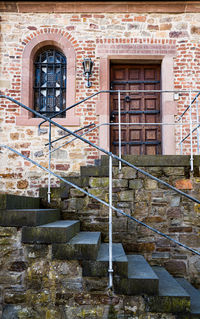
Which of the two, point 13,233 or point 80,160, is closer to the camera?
point 13,233

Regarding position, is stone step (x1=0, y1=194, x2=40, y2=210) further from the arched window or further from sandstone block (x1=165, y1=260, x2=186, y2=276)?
the arched window

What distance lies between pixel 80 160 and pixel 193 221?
2679 mm

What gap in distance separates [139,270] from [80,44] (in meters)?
5.01

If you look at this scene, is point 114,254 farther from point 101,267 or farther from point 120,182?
point 120,182

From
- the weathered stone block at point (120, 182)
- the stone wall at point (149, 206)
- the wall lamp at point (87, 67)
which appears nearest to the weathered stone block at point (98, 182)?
the stone wall at point (149, 206)

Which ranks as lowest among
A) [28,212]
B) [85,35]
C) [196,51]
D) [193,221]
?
[193,221]

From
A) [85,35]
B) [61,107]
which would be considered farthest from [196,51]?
[61,107]

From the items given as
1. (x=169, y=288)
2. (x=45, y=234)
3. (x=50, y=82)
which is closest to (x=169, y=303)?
(x=169, y=288)

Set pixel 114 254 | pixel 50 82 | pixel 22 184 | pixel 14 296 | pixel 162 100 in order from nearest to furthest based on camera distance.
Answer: pixel 14 296
pixel 114 254
pixel 22 184
pixel 162 100
pixel 50 82

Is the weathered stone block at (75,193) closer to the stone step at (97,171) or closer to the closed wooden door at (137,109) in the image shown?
the stone step at (97,171)

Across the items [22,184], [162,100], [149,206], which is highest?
[162,100]

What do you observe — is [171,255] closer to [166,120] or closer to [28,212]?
[28,212]

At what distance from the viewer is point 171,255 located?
12.9 feet

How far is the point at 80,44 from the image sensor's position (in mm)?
5797
